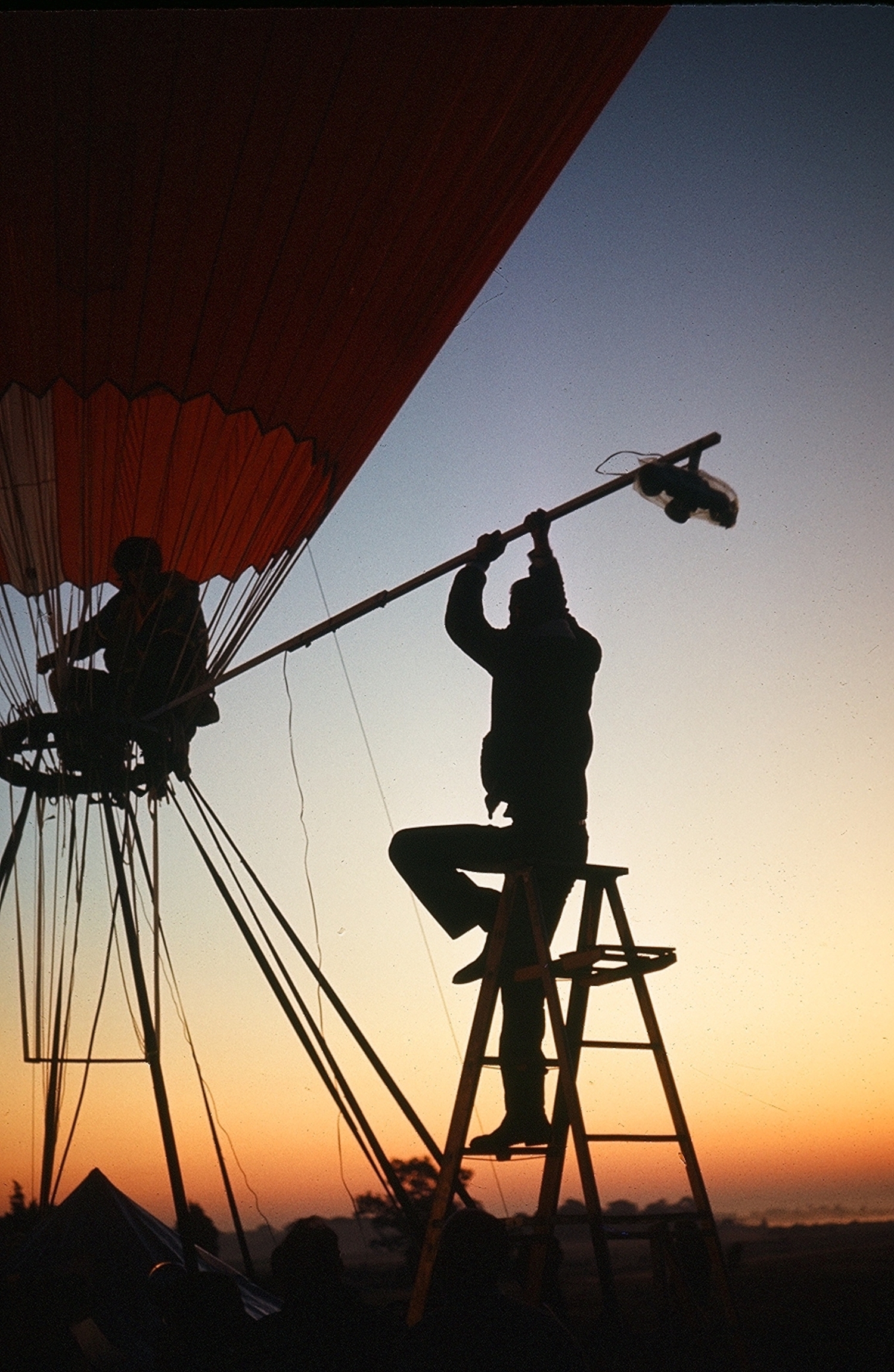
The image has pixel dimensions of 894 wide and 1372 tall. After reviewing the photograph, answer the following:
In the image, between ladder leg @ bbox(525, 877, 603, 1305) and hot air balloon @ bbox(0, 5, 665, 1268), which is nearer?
ladder leg @ bbox(525, 877, 603, 1305)

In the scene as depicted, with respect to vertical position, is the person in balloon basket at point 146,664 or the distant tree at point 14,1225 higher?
the person in balloon basket at point 146,664

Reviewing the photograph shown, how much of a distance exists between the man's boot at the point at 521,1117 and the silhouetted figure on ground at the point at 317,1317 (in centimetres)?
98

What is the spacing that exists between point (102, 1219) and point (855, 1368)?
464 cm

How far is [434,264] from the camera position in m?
5.58

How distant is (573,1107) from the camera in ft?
11.4

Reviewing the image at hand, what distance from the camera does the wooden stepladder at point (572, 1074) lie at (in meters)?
3.43

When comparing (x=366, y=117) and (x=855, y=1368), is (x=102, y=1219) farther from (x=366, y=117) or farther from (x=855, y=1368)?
(x=366, y=117)

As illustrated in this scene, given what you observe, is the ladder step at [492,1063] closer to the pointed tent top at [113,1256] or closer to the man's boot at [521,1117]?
the man's boot at [521,1117]

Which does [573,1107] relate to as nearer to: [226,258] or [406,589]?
[406,589]

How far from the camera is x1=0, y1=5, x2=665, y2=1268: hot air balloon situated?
4895 mm

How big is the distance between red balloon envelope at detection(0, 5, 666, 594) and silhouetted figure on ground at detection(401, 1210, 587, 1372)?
3905 millimetres

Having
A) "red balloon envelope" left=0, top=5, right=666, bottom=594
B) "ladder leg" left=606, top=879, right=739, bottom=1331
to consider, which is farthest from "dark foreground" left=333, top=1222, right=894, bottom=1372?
"red balloon envelope" left=0, top=5, right=666, bottom=594

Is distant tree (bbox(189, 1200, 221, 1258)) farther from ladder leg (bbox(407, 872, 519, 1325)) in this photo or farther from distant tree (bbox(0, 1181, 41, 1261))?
ladder leg (bbox(407, 872, 519, 1325))

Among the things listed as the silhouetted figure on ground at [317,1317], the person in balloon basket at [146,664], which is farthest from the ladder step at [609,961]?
the person in balloon basket at [146,664]
